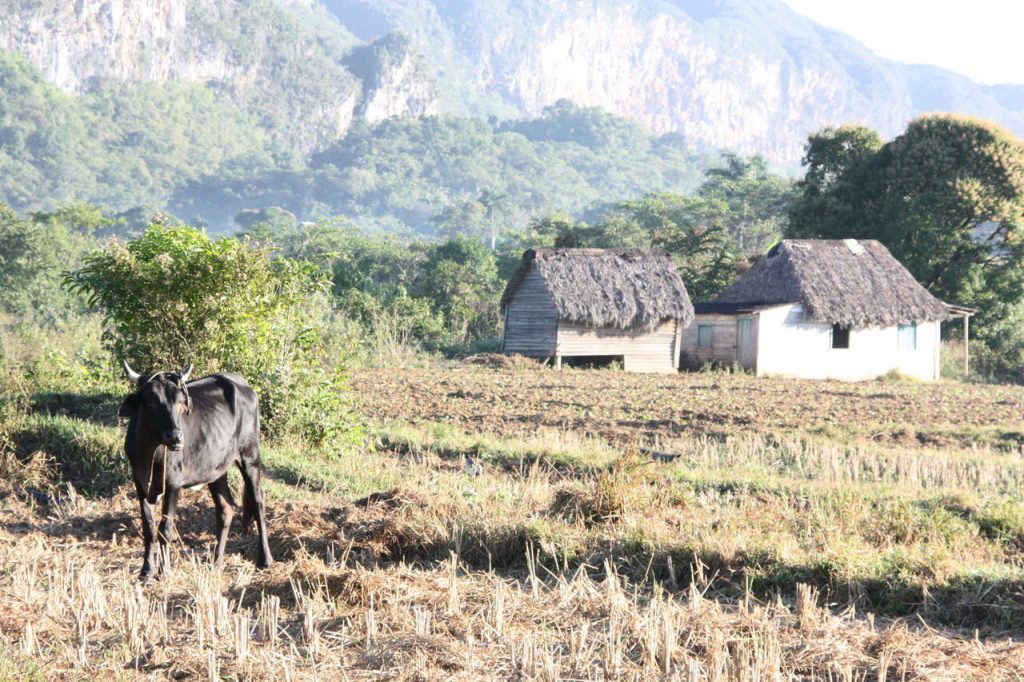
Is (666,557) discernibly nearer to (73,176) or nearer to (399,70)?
(73,176)

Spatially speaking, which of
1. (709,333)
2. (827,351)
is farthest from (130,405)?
(827,351)

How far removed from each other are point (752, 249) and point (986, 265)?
3266 centimetres

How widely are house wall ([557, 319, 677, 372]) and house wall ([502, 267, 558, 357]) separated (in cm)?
36

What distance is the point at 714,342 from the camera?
30391 mm

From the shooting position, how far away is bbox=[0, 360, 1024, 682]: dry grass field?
5410 millimetres

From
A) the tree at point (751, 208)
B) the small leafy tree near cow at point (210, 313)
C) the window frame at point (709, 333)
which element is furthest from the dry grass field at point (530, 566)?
the tree at point (751, 208)

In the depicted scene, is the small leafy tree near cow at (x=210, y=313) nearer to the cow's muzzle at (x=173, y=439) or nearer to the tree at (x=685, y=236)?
the cow's muzzle at (x=173, y=439)

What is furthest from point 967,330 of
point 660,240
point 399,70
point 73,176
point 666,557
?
point 399,70

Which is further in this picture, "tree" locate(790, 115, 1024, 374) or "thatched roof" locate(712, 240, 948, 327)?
"tree" locate(790, 115, 1024, 374)

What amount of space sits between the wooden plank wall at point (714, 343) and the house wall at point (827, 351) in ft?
4.08

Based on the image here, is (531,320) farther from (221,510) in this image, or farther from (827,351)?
(221,510)

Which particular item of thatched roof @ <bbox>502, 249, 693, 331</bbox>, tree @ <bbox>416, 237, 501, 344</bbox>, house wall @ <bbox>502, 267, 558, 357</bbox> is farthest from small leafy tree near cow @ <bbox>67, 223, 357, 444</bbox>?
tree @ <bbox>416, 237, 501, 344</bbox>

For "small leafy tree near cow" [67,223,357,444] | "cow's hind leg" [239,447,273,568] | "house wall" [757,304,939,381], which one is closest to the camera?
"cow's hind leg" [239,447,273,568]

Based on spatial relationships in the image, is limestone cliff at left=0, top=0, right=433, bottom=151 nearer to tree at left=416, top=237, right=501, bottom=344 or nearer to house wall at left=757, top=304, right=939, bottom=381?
tree at left=416, top=237, right=501, bottom=344
